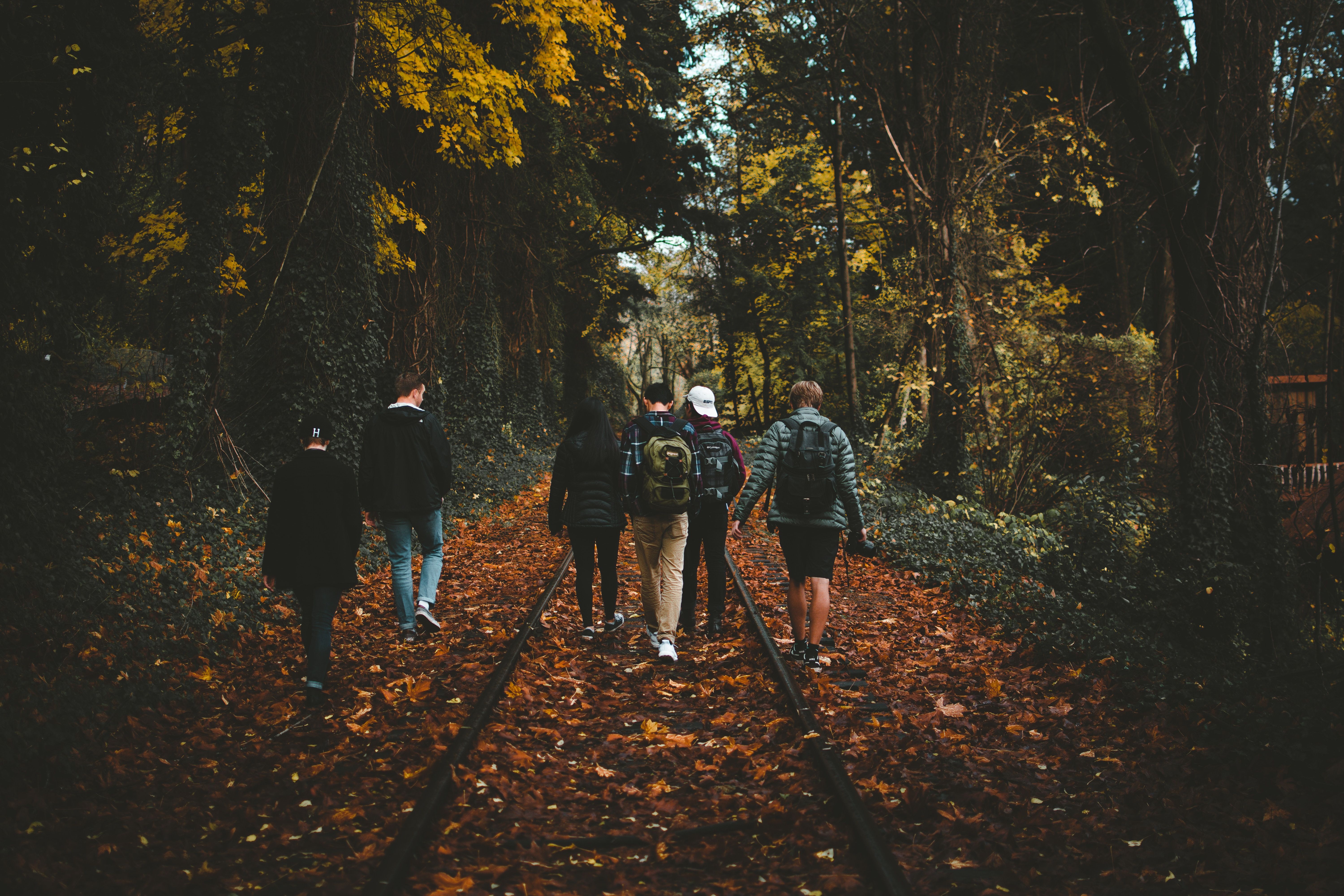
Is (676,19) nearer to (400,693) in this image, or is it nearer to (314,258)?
(314,258)

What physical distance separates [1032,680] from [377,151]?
471 inches

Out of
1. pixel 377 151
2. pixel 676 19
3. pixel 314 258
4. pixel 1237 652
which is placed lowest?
pixel 1237 652

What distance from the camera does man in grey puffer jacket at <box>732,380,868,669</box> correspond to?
20.0 ft

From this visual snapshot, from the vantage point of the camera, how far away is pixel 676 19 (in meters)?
20.4

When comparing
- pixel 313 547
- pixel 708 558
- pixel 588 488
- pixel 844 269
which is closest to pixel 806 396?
pixel 708 558

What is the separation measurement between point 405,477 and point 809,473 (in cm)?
340

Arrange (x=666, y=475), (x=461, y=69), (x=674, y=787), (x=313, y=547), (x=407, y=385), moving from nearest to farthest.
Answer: (x=674, y=787), (x=313, y=547), (x=666, y=475), (x=407, y=385), (x=461, y=69)

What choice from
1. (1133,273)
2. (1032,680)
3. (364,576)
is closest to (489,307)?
(364,576)

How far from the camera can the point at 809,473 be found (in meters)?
Answer: 6.05

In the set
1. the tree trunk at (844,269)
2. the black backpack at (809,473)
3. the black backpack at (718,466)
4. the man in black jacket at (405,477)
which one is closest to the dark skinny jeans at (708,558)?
the black backpack at (718,466)

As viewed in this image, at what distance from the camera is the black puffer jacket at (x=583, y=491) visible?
21.9 feet

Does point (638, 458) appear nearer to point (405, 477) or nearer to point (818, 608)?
point (818, 608)

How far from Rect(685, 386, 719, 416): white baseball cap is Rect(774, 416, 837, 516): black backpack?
0.86 metres

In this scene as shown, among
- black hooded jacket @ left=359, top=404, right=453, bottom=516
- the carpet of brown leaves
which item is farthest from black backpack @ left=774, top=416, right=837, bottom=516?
black hooded jacket @ left=359, top=404, right=453, bottom=516
